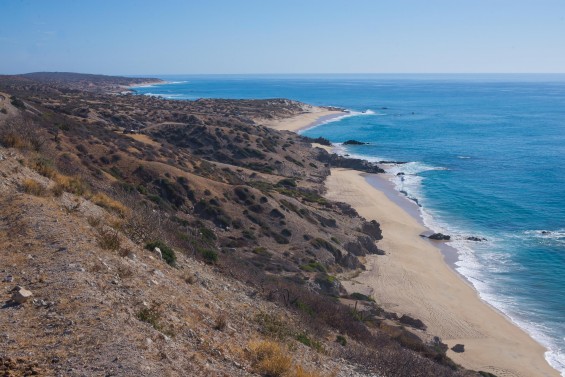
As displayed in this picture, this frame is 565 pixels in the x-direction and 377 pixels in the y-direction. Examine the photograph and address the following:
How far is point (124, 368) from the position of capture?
730cm

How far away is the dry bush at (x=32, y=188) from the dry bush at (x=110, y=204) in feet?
6.00

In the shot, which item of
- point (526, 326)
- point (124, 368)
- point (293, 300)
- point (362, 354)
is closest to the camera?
point (124, 368)

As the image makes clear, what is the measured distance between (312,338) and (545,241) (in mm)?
32219

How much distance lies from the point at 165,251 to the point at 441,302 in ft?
62.8

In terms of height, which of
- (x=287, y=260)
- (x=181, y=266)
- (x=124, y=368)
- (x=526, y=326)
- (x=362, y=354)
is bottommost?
(x=526, y=326)

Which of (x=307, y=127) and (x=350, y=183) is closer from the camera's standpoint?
(x=350, y=183)

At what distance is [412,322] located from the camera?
2370 cm

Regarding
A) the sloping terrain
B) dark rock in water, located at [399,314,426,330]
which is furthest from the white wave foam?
dark rock in water, located at [399,314,426,330]

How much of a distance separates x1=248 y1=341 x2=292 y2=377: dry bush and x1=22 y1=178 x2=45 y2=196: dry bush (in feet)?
26.2

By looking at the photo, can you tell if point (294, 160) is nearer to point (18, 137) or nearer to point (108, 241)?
point (18, 137)

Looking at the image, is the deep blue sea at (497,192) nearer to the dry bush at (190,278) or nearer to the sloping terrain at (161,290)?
the sloping terrain at (161,290)

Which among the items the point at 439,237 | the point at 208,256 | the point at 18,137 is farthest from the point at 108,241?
the point at 439,237

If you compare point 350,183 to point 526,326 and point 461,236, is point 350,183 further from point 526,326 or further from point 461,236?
point 526,326

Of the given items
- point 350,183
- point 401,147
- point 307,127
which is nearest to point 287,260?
point 350,183
